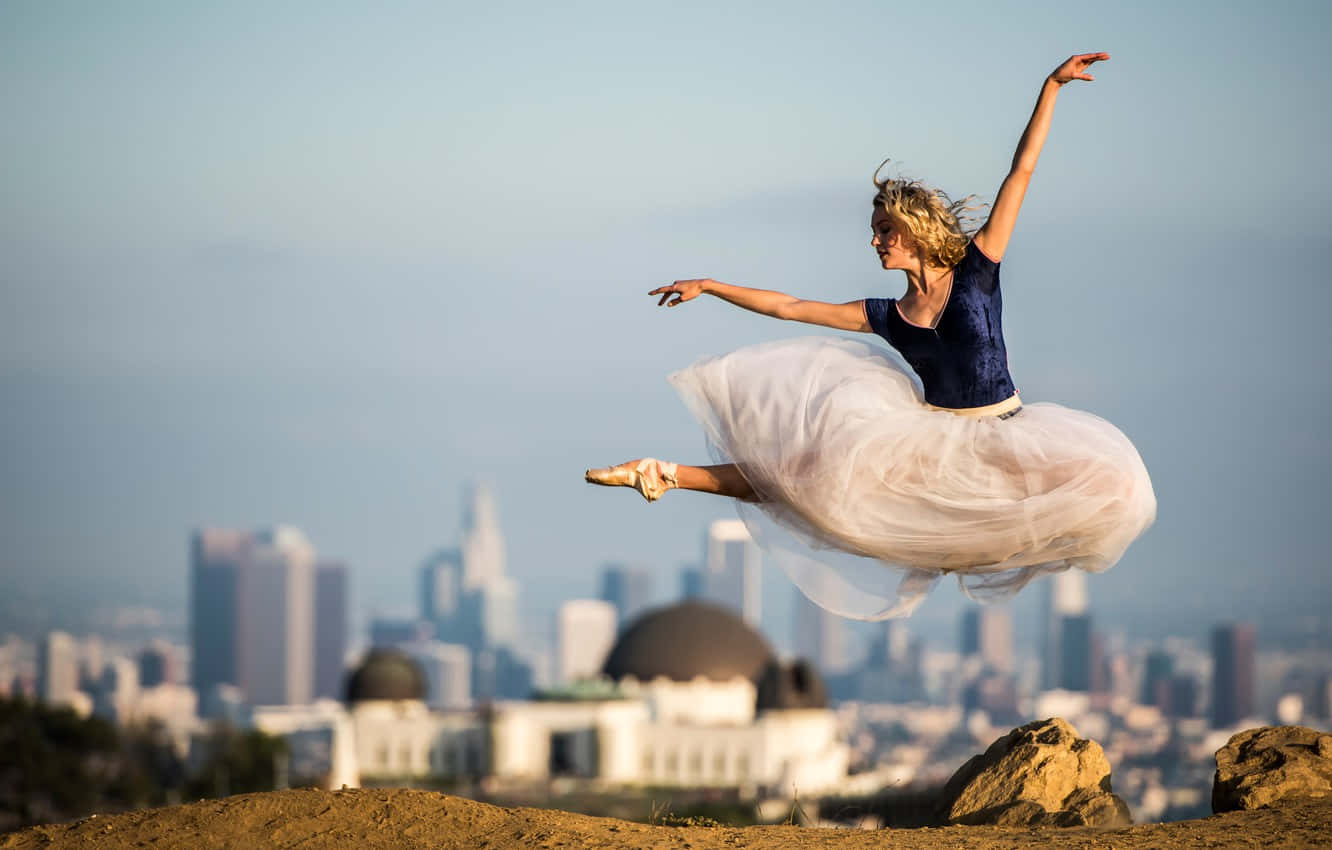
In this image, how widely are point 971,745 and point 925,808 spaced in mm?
170123

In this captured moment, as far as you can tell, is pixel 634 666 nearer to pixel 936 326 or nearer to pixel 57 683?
pixel 936 326

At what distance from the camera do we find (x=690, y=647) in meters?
73.2

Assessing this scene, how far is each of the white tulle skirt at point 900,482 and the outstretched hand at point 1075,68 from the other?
1.95 m

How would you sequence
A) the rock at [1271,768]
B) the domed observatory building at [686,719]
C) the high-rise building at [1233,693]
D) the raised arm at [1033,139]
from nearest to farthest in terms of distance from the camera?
the raised arm at [1033,139] → the rock at [1271,768] → the domed observatory building at [686,719] → the high-rise building at [1233,693]

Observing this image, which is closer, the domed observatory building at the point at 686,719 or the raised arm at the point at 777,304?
the raised arm at the point at 777,304

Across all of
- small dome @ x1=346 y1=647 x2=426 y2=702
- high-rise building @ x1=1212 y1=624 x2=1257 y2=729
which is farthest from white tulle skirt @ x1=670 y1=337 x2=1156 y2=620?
high-rise building @ x1=1212 y1=624 x2=1257 y2=729

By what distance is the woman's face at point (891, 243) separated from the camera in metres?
11.3

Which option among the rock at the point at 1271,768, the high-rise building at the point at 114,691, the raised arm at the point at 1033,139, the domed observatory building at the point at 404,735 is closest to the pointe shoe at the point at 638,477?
the raised arm at the point at 1033,139

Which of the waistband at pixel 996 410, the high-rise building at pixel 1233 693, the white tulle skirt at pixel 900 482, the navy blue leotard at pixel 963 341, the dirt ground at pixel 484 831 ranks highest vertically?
the navy blue leotard at pixel 963 341

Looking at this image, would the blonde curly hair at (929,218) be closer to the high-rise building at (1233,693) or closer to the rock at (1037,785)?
the rock at (1037,785)

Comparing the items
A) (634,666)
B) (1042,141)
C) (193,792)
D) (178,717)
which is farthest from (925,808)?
(178,717)

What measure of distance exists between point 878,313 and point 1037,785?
3283mm

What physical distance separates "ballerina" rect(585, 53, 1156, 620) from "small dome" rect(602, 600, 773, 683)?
61.4m

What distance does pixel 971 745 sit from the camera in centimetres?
18038
